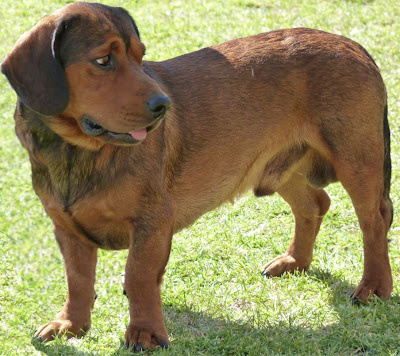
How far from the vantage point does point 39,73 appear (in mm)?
4328

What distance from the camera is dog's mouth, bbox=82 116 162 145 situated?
4488mm

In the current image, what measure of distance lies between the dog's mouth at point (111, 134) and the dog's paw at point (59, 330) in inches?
56.8

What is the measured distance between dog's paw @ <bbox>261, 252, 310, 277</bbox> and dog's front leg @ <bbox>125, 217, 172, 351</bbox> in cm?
140

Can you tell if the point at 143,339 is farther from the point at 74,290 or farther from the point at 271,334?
the point at 271,334

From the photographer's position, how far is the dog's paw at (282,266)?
240 inches

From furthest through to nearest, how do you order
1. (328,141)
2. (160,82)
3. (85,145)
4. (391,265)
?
(391,265) < (328,141) < (160,82) < (85,145)

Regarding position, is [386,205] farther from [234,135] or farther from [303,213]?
[234,135]

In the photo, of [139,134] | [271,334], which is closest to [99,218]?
[139,134]

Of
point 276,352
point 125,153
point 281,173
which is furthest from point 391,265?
point 125,153

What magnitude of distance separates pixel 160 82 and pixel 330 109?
121 centimetres

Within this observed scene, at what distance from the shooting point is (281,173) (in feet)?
18.9

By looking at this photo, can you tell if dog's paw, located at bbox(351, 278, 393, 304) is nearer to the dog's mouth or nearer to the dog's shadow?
the dog's shadow

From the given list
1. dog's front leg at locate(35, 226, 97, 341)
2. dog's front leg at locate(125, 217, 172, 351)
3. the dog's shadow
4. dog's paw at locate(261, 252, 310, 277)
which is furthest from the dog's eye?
dog's paw at locate(261, 252, 310, 277)

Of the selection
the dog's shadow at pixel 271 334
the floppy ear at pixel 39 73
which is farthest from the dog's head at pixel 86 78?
the dog's shadow at pixel 271 334
